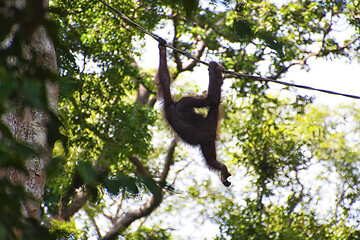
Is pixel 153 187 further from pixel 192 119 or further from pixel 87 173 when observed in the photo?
pixel 192 119

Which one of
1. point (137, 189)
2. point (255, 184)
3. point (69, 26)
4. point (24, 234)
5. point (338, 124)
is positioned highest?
point (338, 124)

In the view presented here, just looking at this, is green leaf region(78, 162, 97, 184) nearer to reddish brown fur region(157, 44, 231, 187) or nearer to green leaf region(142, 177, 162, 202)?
green leaf region(142, 177, 162, 202)

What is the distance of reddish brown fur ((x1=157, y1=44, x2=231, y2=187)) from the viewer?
5.57 metres

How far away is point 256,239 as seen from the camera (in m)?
→ 8.76

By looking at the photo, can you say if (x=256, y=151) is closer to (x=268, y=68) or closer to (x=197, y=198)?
(x=268, y=68)

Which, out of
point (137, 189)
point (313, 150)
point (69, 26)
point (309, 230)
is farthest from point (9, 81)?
point (313, 150)

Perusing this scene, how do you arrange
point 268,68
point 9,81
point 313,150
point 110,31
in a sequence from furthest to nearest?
point 313,150, point 268,68, point 110,31, point 9,81

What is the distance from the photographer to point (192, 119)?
5.64m

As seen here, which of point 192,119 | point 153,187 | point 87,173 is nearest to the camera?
point 87,173

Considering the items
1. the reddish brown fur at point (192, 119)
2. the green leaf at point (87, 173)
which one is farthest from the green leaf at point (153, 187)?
the reddish brown fur at point (192, 119)

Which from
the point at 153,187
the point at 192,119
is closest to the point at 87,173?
the point at 153,187

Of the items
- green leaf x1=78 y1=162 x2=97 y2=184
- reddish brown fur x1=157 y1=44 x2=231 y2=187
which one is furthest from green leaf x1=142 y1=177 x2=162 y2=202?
reddish brown fur x1=157 y1=44 x2=231 y2=187

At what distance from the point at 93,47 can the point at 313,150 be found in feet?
19.4

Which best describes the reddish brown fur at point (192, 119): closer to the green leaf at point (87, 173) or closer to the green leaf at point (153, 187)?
the green leaf at point (153, 187)
